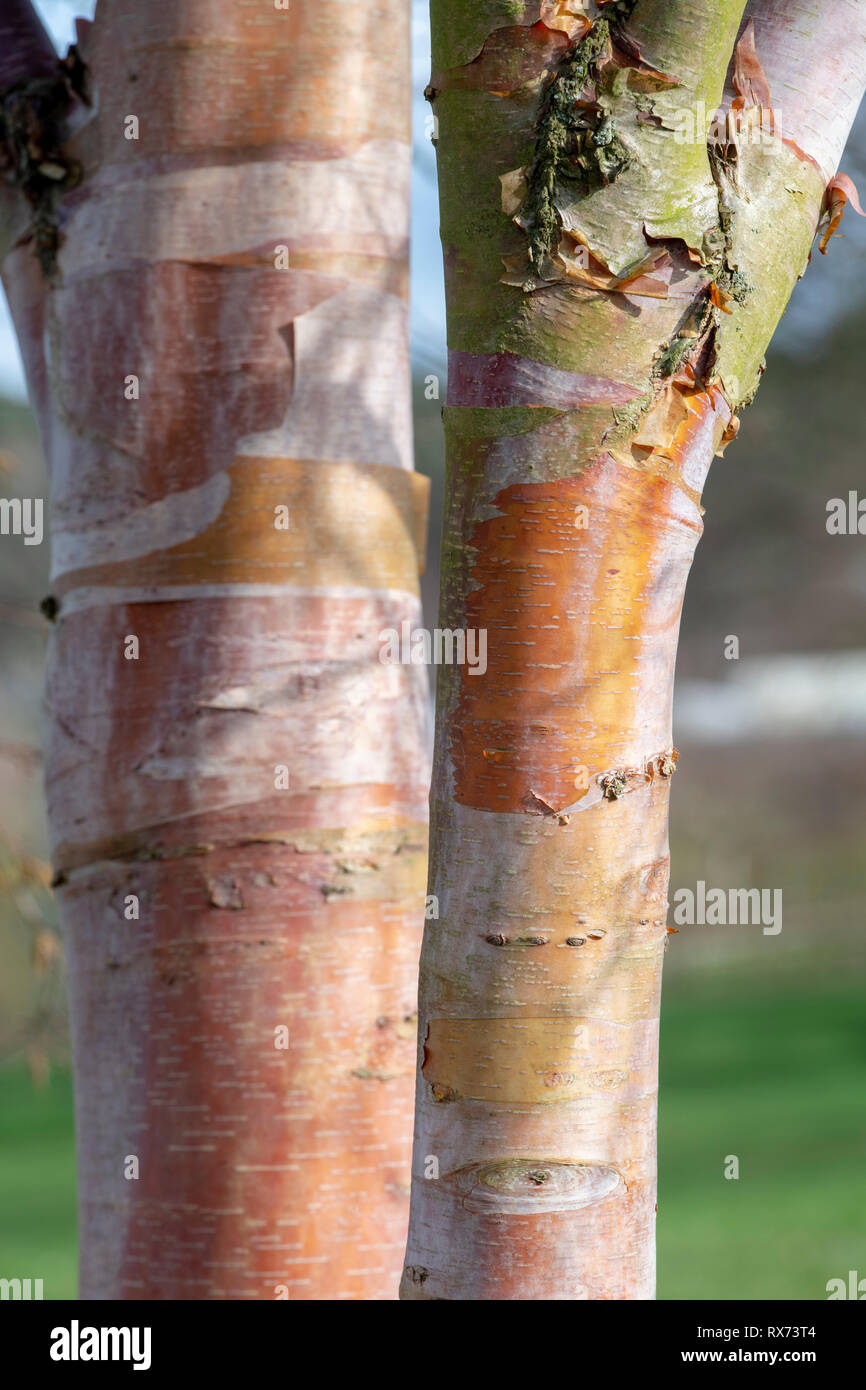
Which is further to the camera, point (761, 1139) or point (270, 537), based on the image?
point (761, 1139)

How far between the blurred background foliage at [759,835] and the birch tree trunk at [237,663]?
4064mm

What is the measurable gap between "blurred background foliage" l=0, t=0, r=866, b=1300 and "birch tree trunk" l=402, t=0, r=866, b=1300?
437 cm

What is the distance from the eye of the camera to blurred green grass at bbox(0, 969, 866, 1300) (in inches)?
184

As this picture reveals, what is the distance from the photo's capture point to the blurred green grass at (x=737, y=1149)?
15.3 feet

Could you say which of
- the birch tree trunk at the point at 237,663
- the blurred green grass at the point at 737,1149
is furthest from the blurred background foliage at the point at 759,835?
the birch tree trunk at the point at 237,663

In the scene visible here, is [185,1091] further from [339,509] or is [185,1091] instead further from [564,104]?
[564,104]

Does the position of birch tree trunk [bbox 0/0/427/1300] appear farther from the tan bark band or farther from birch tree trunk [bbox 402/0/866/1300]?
birch tree trunk [bbox 402/0/866/1300]

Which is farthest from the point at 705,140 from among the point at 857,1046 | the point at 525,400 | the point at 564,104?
the point at 857,1046

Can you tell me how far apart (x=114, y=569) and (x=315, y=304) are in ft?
1.02

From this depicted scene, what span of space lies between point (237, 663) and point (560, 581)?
0.45 meters

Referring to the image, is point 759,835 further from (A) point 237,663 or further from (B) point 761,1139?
(A) point 237,663

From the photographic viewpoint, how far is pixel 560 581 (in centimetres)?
75

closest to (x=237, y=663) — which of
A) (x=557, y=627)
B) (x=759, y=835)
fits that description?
(x=557, y=627)

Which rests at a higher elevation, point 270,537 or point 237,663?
point 270,537
